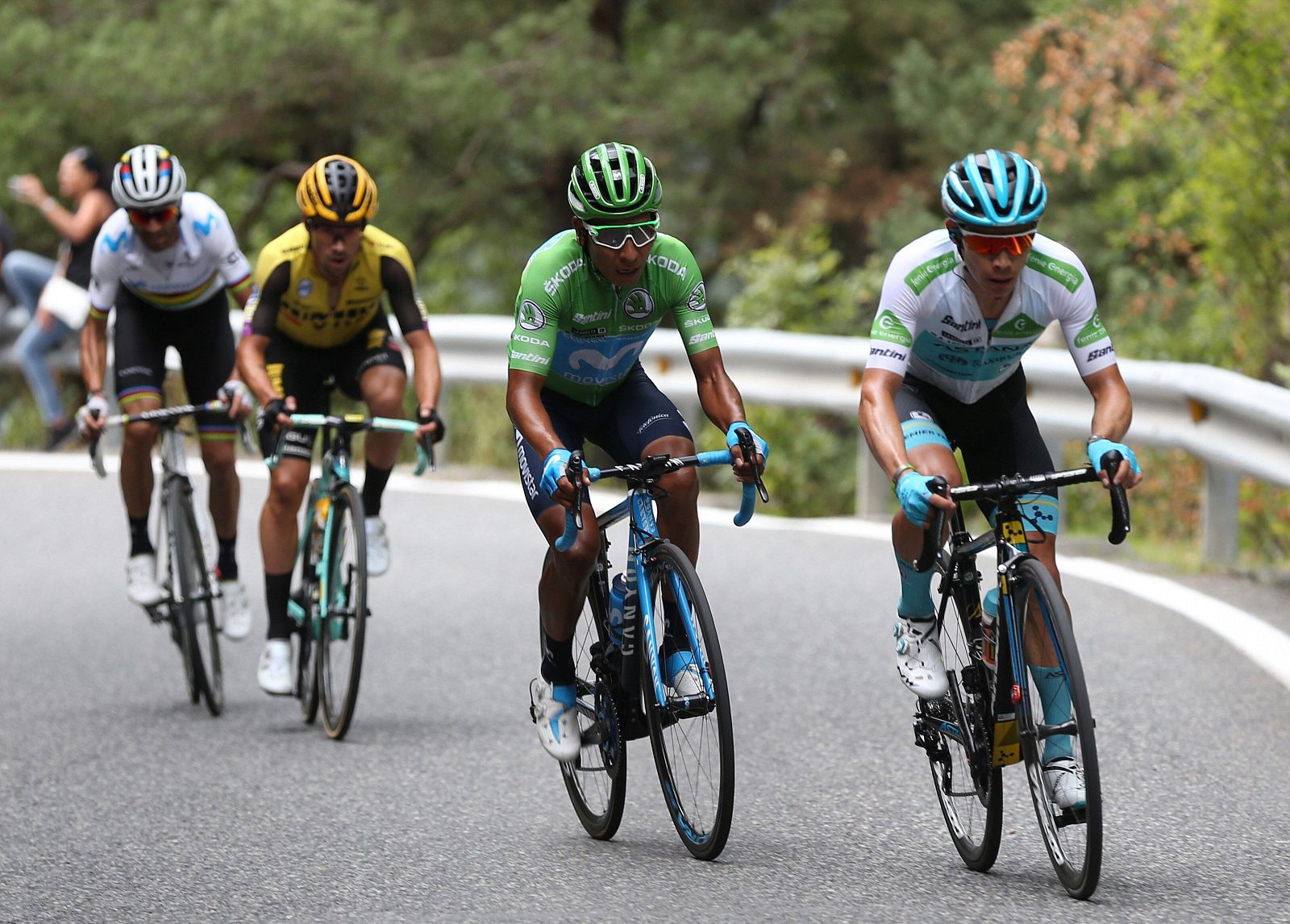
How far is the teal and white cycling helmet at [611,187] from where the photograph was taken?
5.96m

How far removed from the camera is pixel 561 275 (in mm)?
6230

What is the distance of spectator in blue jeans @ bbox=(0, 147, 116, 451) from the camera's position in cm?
1540

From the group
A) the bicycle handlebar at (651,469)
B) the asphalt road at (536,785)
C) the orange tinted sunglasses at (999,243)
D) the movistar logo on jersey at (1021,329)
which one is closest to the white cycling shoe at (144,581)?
the asphalt road at (536,785)

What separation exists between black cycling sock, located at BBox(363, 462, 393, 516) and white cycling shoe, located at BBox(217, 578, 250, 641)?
68cm

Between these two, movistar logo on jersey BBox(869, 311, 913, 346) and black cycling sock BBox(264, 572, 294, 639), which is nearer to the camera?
movistar logo on jersey BBox(869, 311, 913, 346)

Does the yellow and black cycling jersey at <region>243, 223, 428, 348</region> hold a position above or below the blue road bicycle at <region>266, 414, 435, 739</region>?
above

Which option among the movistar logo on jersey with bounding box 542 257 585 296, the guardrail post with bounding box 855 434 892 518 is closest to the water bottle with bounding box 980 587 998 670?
the movistar logo on jersey with bounding box 542 257 585 296

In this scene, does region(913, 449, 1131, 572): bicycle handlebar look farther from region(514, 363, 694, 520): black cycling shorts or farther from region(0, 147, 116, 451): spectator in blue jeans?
region(0, 147, 116, 451): spectator in blue jeans

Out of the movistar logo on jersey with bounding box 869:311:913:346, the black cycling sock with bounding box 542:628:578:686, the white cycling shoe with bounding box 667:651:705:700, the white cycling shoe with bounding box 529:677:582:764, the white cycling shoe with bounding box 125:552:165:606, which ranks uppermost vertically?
the movistar logo on jersey with bounding box 869:311:913:346

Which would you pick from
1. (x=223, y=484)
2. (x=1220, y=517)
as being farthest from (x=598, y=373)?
(x=1220, y=517)

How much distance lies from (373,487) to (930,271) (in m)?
3.58

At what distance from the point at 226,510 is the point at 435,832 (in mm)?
3250

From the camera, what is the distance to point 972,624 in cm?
582

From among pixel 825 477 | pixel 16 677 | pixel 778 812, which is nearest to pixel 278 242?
pixel 16 677
